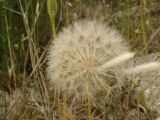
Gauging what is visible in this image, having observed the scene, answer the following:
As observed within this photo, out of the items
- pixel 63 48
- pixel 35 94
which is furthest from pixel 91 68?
pixel 35 94

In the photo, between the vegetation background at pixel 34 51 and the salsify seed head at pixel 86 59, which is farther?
the vegetation background at pixel 34 51

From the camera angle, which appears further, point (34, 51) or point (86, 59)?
point (34, 51)

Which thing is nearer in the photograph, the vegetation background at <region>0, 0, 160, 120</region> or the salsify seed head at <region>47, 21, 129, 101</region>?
the salsify seed head at <region>47, 21, 129, 101</region>

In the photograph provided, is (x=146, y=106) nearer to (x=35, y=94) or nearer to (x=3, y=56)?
(x=35, y=94)
